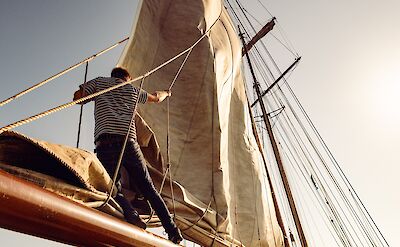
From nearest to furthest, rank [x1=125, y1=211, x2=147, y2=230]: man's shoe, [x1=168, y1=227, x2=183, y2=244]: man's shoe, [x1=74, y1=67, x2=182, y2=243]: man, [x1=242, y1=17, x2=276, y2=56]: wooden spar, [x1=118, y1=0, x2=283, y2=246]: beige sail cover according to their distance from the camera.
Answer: [x1=125, y1=211, x2=147, y2=230]: man's shoe < [x1=74, y1=67, x2=182, y2=243]: man < [x1=168, y1=227, x2=183, y2=244]: man's shoe < [x1=118, y1=0, x2=283, y2=246]: beige sail cover < [x1=242, y1=17, x2=276, y2=56]: wooden spar

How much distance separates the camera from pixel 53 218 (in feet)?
3.86

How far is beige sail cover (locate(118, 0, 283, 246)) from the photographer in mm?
3697

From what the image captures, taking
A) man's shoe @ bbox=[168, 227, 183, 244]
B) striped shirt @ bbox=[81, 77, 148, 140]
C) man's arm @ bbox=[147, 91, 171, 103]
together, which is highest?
man's arm @ bbox=[147, 91, 171, 103]

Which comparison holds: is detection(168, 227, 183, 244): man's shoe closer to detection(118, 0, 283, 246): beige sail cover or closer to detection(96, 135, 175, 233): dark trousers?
detection(96, 135, 175, 233): dark trousers

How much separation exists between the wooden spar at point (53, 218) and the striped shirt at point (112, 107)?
0.64 metres

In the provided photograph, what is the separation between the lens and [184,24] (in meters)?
4.41

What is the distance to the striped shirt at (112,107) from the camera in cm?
208

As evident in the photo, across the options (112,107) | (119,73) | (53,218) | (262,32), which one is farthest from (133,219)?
(262,32)

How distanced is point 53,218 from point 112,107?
105cm

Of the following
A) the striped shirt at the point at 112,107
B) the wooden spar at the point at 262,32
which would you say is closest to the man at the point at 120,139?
the striped shirt at the point at 112,107

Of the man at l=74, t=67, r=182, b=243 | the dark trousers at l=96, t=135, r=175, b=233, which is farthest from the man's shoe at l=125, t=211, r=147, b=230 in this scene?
the dark trousers at l=96, t=135, r=175, b=233

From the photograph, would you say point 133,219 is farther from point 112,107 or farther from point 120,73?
point 120,73

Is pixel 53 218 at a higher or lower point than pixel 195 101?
lower

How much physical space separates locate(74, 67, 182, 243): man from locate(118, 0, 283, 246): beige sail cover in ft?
2.63
